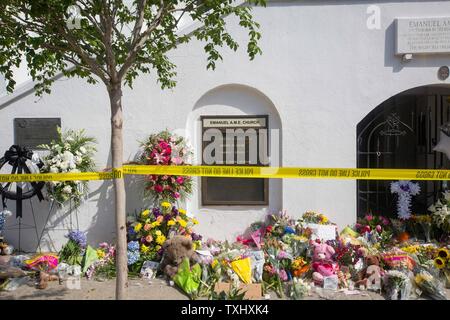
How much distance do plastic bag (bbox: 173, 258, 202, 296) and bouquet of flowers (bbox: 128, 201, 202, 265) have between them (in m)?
0.72

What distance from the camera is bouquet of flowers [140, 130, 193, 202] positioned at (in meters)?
6.59

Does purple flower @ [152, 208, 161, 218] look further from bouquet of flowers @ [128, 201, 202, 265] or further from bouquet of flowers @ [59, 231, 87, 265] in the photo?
bouquet of flowers @ [59, 231, 87, 265]

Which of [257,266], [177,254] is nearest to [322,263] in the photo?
[257,266]

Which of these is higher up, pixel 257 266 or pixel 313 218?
pixel 313 218

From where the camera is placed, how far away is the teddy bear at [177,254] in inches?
223

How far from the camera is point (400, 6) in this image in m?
6.81

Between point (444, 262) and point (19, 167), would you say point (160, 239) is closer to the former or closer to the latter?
point (19, 167)

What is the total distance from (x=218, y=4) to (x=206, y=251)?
3.47m

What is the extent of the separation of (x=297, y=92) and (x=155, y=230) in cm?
320

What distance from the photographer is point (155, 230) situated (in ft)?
20.7

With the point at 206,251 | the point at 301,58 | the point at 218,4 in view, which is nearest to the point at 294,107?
the point at 301,58

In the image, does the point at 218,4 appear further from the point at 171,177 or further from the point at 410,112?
the point at 410,112

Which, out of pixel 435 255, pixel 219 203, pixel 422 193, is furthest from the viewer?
pixel 422 193

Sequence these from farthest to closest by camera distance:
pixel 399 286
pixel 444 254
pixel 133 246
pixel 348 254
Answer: pixel 133 246 → pixel 348 254 → pixel 444 254 → pixel 399 286
